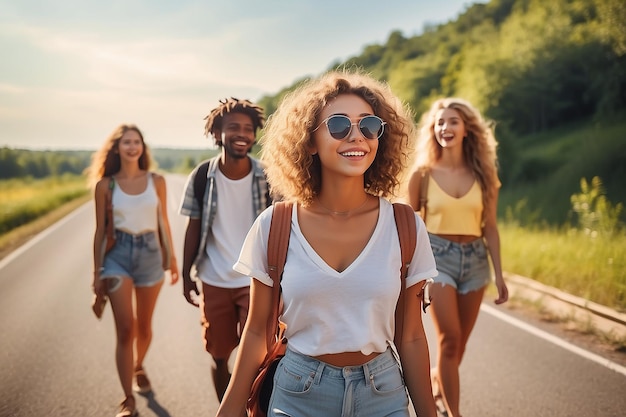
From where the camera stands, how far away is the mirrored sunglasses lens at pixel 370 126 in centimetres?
209

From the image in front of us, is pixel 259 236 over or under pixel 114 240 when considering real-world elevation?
over

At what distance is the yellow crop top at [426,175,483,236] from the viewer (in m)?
3.99

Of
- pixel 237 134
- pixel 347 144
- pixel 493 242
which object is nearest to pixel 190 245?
pixel 237 134

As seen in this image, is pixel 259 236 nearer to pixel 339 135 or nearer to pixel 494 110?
pixel 339 135

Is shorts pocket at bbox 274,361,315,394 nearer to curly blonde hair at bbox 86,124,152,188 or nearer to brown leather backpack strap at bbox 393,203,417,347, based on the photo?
brown leather backpack strap at bbox 393,203,417,347

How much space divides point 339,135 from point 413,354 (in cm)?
87

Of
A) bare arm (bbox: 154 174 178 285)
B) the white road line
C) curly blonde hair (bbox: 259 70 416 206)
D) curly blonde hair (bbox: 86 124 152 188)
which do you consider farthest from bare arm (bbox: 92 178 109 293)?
the white road line

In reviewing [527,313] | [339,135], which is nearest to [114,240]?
[339,135]

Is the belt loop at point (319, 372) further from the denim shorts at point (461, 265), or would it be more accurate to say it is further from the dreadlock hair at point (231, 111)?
the dreadlock hair at point (231, 111)

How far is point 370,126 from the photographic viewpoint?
2.10m

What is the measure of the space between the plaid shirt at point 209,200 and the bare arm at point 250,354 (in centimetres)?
164

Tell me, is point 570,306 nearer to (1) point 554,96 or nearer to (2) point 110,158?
(2) point 110,158

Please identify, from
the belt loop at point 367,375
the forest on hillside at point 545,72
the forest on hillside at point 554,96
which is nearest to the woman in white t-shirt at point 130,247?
the belt loop at point 367,375

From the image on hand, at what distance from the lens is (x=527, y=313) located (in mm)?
6387
